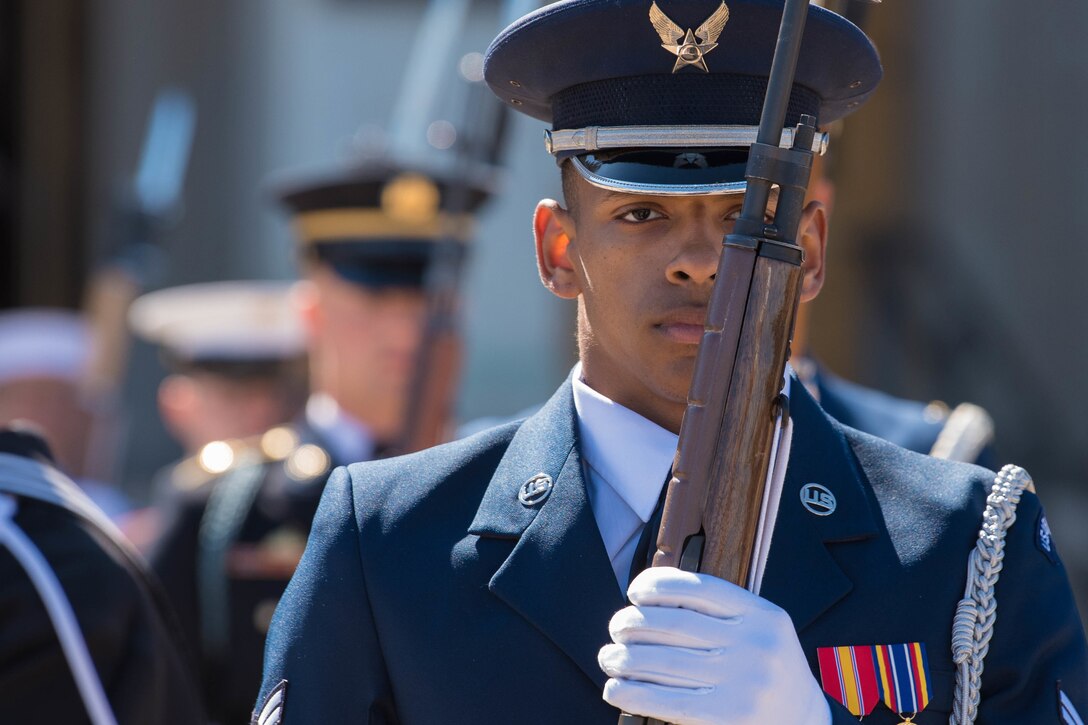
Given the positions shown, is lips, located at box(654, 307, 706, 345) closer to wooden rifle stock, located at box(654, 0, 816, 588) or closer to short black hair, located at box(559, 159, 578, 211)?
wooden rifle stock, located at box(654, 0, 816, 588)

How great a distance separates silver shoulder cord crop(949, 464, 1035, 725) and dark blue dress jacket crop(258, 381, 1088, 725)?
2 centimetres

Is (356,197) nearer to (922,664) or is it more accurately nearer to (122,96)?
(922,664)

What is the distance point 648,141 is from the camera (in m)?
2.06

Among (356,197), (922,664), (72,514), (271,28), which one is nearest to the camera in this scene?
(922,664)

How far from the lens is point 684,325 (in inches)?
80.0

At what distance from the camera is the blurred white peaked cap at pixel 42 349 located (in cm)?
578

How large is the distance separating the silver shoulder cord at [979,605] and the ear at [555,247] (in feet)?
1.99

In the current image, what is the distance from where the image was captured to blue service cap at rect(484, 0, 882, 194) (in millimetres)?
2041

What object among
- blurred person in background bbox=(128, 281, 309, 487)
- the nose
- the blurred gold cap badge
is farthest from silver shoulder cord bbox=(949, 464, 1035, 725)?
blurred person in background bbox=(128, 281, 309, 487)

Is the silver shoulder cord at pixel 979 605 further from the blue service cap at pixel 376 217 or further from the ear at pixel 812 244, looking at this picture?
the blue service cap at pixel 376 217

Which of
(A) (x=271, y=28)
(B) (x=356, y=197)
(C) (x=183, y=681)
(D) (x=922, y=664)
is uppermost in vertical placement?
(A) (x=271, y=28)

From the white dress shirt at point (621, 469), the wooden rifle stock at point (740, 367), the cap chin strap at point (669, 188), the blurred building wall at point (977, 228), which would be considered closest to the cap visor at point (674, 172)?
the cap chin strap at point (669, 188)

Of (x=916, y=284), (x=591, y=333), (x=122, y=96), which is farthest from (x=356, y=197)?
(x=916, y=284)

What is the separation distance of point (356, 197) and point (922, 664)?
3.12 m
